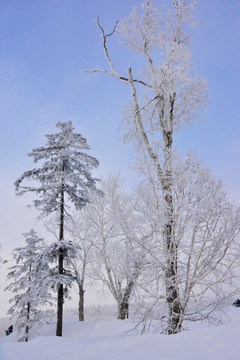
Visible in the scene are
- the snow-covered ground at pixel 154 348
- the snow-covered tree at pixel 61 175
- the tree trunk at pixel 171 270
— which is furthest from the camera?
the snow-covered tree at pixel 61 175

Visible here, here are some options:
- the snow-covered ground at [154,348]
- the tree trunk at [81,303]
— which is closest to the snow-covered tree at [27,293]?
the tree trunk at [81,303]

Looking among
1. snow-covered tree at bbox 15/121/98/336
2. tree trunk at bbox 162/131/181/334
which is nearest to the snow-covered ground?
tree trunk at bbox 162/131/181/334

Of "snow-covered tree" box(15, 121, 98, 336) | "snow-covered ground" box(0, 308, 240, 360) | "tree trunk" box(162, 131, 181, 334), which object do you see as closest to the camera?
"snow-covered ground" box(0, 308, 240, 360)

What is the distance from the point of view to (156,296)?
6301 mm

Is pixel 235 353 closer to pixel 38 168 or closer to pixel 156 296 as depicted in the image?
pixel 156 296

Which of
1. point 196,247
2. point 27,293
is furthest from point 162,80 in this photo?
point 27,293

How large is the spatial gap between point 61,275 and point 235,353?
11693 millimetres

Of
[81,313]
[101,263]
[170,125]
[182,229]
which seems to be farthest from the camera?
[81,313]

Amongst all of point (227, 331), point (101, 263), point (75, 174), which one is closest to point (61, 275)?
point (101, 263)

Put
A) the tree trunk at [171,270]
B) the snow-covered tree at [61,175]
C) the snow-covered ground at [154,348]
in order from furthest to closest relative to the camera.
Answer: the snow-covered tree at [61,175], the tree trunk at [171,270], the snow-covered ground at [154,348]

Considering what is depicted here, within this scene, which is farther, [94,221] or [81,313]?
[81,313]

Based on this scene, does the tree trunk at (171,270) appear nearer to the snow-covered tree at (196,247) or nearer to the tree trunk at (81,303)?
the snow-covered tree at (196,247)

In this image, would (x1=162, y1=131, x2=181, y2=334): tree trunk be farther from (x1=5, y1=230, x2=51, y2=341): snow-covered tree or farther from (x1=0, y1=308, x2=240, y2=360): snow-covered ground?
(x1=5, y1=230, x2=51, y2=341): snow-covered tree

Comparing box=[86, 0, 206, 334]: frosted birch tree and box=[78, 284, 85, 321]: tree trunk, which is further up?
box=[86, 0, 206, 334]: frosted birch tree
